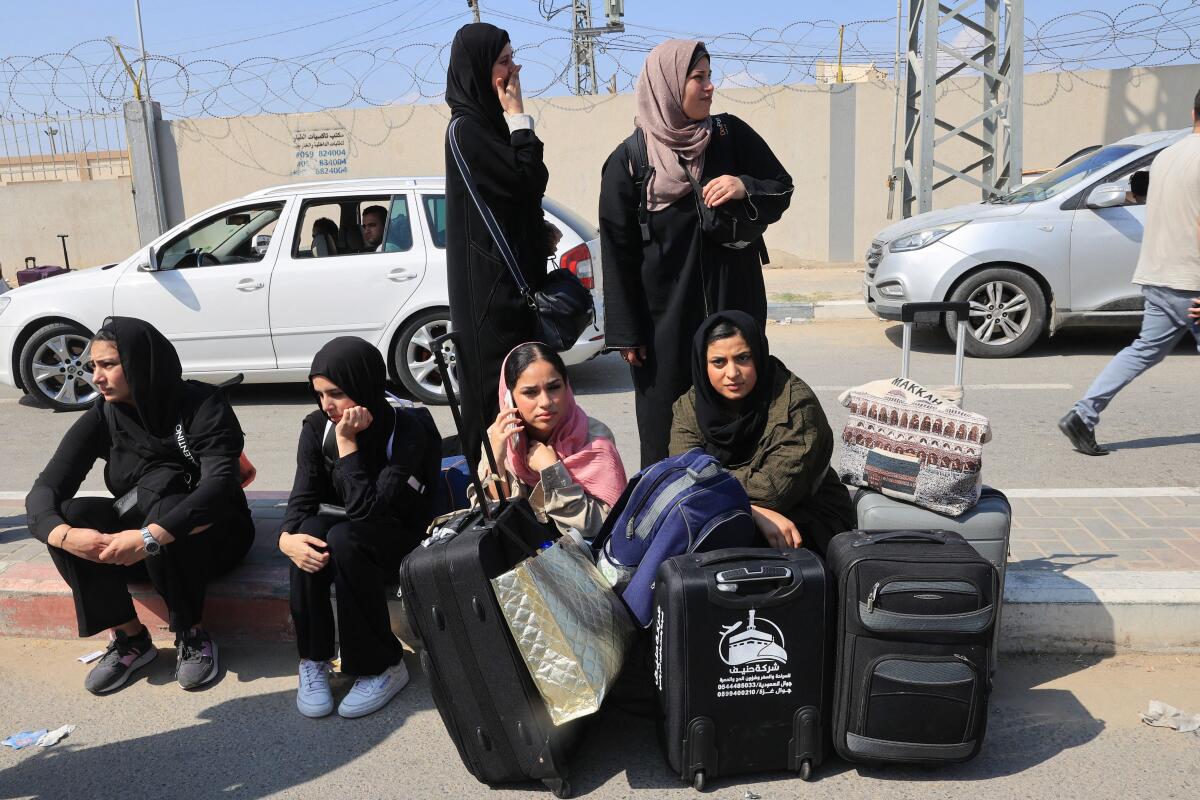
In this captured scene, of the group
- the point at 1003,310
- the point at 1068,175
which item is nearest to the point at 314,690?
the point at 1003,310

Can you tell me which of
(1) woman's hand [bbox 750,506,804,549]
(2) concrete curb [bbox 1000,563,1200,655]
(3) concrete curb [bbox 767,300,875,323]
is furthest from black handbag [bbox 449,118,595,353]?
(3) concrete curb [bbox 767,300,875,323]

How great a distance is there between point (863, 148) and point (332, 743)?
13655mm

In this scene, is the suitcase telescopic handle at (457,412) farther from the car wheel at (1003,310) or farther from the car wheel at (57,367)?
the car wheel at (1003,310)

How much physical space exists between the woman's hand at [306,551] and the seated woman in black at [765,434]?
121 centimetres

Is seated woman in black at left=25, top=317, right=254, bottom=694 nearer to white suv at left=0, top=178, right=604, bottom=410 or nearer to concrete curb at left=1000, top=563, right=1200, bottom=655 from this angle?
concrete curb at left=1000, top=563, right=1200, bottom=655

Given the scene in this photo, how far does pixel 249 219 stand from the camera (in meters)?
7.58

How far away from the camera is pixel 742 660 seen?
8.68 feet

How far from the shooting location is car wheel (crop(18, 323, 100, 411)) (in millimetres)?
7609

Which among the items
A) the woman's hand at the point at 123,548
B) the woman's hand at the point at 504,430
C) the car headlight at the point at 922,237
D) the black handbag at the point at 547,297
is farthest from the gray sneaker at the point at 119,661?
the car headlight at the point at 922,237

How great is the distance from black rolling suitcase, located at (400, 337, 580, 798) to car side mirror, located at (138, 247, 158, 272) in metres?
5.40

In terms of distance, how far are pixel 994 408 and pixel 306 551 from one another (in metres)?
4.99

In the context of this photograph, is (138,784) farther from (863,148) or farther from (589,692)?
(863,148)

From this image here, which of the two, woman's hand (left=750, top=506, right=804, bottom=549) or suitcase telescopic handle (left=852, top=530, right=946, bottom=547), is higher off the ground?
suitcase telescopic handle (left=852, top=530, right=946, bottom=547)

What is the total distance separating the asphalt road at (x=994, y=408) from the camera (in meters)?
5.39
